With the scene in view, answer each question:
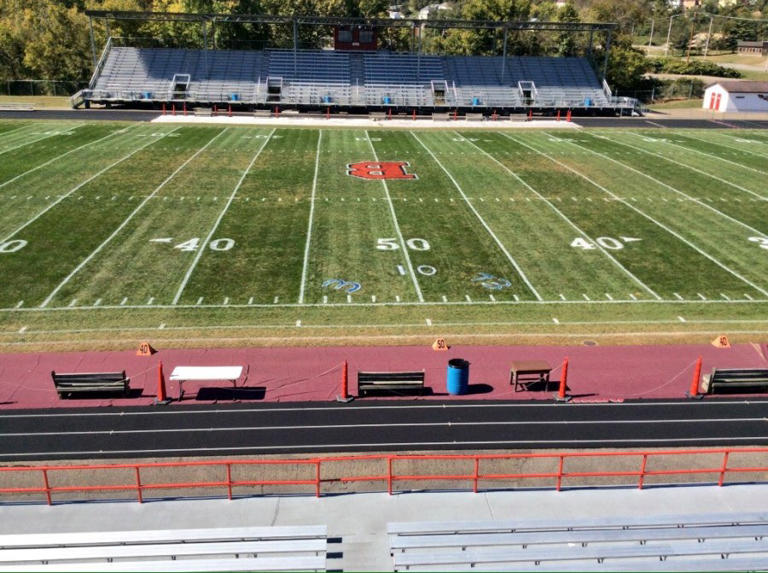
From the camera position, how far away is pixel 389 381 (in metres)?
17.0

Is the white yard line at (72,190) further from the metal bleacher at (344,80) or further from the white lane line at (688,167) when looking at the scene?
the white lane line at (688,167)

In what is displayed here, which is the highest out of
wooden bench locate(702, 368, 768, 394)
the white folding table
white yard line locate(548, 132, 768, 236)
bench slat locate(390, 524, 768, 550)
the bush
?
the bush

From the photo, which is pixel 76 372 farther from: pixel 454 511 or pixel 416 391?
pixel 454 511

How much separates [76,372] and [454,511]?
10.9 metres

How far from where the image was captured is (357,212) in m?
31.4

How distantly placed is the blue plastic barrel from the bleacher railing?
3.60 meters

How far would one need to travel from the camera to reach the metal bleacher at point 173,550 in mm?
10281

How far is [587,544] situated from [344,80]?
59.2 metres

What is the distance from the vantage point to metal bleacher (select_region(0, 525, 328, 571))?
10.3 meters

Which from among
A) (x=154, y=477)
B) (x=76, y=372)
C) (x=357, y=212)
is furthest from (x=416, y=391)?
(x=357, y=212)

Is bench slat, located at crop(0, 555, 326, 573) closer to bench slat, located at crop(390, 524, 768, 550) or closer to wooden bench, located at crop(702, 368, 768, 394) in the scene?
bench slat, located at crop(390, 524, 768, 550)

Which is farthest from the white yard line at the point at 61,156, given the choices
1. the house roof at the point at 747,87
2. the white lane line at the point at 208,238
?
the house roof at the point at 747,87

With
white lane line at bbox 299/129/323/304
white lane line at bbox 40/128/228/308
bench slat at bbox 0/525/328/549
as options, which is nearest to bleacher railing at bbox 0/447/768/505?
bench slat at bbox 0/525/328/549

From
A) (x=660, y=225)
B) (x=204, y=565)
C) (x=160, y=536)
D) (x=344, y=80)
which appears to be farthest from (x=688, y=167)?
(x=204, y=565)
